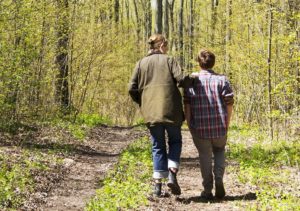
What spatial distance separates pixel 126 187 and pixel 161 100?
1.38m

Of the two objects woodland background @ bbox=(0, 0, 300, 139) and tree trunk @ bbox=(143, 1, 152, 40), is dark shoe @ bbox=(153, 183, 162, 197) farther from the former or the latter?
tree trunk @ bbox=(143, 1, 152, 40)

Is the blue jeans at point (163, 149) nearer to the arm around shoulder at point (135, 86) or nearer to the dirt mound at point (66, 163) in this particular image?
the arm around shoulder at point (135, 86)

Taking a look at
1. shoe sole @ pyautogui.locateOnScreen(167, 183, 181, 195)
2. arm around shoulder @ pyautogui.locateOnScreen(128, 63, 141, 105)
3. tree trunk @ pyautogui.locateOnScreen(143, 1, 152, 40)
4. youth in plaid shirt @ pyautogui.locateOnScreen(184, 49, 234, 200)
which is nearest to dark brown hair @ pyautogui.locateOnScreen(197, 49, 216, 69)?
youth in plaid shirt @ pyautogui.locateOnScreen(184, 49, 234, 200)

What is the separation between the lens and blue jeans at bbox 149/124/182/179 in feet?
21.3

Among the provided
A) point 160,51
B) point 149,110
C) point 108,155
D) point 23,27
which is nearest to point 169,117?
point 149,110

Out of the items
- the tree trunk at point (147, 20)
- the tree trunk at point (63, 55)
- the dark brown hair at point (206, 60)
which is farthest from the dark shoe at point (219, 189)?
the tree trunk at point (147, 20)

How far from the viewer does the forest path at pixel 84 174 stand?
6887 mm

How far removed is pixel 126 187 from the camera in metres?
6.83

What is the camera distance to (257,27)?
14.4 m

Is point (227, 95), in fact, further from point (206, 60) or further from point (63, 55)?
point (63, 55)

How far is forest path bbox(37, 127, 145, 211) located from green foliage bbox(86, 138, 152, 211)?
11.5 inches

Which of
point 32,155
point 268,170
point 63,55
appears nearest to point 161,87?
point 268,170

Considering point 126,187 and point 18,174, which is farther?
point 18,174

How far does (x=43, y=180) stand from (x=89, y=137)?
696cm
